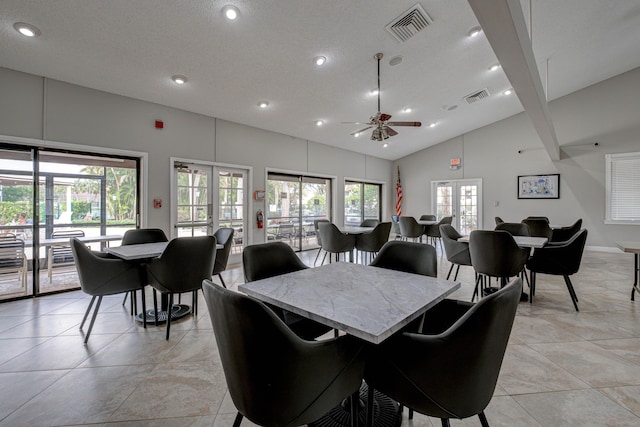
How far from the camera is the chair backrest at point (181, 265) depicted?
2.43 m

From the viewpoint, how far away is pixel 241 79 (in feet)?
13.1

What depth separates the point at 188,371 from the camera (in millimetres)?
1987

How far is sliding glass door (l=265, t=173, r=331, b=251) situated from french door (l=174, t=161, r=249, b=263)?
2.26ft

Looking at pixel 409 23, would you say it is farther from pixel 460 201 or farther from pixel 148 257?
pixel 460 201

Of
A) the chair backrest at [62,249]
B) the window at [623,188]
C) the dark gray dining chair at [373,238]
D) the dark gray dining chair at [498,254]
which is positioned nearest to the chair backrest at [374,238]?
the dark gray dining chair at [373,238]

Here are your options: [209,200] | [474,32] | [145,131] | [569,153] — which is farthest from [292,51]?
[569,153]

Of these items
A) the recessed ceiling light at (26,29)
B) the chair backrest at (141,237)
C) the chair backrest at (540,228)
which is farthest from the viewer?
the chair backrest at (540,228)

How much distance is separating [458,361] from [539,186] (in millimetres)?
8298

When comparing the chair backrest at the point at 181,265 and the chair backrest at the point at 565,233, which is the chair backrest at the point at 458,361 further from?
the chair backrest at the point at 565,233

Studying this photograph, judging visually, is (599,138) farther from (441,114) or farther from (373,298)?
(373,298)

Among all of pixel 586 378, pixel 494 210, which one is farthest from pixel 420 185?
pixel 586 378

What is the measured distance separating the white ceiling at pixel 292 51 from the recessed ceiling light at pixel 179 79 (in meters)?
0.08

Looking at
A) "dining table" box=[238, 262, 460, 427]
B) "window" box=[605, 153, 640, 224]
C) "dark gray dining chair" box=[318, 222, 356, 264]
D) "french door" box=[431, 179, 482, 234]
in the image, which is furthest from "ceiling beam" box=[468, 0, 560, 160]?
"french door" box=[431, 179, 482, 234]

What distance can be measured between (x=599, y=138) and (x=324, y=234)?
7.27m
